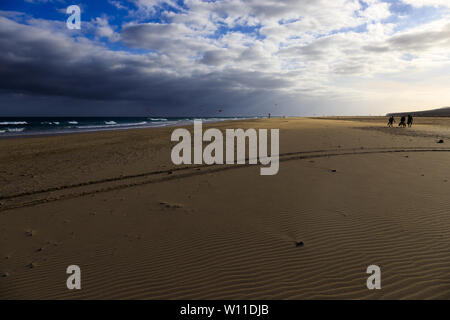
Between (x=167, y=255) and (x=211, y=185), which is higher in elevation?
(x=211, y=185)

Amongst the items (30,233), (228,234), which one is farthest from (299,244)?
(30,233)

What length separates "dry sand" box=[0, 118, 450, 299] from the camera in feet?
11.6

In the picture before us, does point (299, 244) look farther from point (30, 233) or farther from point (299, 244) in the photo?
point (30, 233)

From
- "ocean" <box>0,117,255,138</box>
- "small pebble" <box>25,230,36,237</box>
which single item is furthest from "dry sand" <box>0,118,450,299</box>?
"ocean" <box>0,117,255,138</box>

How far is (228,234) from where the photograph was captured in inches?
194

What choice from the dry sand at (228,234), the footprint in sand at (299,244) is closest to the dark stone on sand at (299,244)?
the footprint in sand at (299,244)

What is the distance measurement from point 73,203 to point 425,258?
325 inches

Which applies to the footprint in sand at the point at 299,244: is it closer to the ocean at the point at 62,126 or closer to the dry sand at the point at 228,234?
the dry sand at the point at 228,234

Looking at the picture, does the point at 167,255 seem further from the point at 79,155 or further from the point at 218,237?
the point at 79,155

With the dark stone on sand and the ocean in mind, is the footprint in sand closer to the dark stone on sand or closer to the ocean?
the dark stone on sand

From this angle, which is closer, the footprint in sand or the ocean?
the footprint in sand

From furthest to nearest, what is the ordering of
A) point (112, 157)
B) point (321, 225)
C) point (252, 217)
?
point (112, 157) < point (252, 217) < point (321, 225)

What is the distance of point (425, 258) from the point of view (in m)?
3.94
